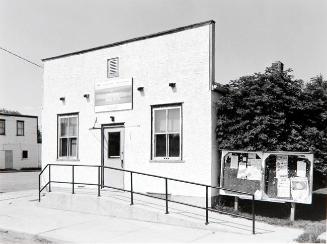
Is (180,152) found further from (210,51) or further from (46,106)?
(46,106)

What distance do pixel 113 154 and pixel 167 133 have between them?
7.45 ft

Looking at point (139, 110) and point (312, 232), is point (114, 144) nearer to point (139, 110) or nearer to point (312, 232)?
point (139, 110)

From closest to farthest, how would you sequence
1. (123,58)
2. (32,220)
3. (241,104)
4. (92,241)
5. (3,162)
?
(92,241) → (32,220) → (241,104) → (123,58) → (3,162)

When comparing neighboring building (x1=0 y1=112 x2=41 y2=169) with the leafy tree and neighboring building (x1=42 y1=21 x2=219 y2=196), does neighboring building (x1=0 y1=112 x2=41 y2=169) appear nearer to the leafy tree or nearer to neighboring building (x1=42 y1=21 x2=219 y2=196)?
neighboring building (x1=42 y1=21 x2=219 y2=196)

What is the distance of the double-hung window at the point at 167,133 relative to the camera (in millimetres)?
12195

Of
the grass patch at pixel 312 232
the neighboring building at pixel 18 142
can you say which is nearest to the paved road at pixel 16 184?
the grass patch at pixel 312 232

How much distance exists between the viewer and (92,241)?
8.08 m

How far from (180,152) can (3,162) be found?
35593mm

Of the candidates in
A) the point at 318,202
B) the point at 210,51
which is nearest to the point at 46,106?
the point at 210,51

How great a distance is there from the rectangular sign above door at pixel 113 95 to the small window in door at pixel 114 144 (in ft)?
2.83

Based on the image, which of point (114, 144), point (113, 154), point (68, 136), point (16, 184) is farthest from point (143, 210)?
point (16, 184)

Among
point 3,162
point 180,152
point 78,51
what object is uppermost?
point 78,51

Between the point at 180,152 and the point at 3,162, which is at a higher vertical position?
the point at 180,152

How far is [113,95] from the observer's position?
13.6 metres
